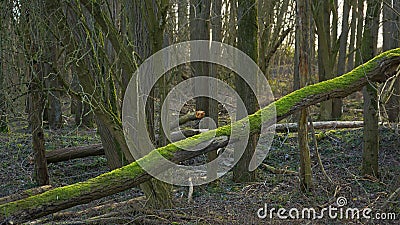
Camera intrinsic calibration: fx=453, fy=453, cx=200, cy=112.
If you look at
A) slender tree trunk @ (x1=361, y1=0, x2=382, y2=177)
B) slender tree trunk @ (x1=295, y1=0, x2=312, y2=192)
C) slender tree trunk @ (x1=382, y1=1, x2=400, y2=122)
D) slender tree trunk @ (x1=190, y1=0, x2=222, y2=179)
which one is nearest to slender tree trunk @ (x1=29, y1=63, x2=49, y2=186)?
slender tree trunk @ (x1=190, y1=0, x2=222, y2=179)

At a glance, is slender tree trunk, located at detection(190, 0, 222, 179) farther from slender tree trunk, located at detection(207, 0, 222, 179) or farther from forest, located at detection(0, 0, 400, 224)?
forest, located at detection(0, 0, 400, 224)

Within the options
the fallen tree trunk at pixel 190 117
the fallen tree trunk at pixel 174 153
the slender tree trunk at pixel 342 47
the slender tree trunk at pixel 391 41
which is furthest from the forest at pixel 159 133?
the slender tree trunk at pixel 342 47

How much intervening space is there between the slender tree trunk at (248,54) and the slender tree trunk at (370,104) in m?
1.87

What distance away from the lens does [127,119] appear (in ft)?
20.1

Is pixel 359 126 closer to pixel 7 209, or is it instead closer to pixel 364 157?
pixel 364 157

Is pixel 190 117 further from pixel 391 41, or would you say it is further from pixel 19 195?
pixel 19 195

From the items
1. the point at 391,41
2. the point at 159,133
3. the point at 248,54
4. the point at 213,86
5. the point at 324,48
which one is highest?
the point at 324,48

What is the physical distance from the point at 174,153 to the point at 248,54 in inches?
138

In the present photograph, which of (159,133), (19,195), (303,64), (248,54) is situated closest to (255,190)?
(159,133)

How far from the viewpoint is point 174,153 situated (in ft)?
16.4

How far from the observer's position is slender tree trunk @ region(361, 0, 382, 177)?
7586 millimetres

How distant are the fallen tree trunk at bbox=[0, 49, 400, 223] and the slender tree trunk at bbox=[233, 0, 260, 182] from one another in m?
2.69

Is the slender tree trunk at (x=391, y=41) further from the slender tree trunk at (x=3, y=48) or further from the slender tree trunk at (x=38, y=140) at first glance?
the slender tree trunk at (x=3, y=48)

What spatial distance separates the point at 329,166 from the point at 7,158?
6.95 m
